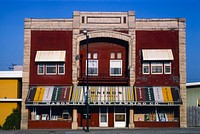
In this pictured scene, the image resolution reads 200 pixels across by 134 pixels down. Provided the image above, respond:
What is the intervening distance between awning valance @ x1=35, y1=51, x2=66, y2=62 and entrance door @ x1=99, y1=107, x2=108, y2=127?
6970 millimetres

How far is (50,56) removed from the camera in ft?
126

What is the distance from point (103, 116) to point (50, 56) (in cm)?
878

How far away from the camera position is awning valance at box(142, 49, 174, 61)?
37656mm

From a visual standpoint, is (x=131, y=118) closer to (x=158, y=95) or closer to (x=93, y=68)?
(x=158, y=95)

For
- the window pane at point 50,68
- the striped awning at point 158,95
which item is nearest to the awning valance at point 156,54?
the striped awning at point 158,95

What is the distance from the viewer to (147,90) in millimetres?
37938

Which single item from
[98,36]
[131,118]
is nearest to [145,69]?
[131,118]

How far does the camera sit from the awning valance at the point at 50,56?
38.0m

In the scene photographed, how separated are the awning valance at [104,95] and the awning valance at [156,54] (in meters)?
3.26

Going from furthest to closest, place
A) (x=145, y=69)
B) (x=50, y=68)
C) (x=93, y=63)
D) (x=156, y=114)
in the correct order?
(x=93, y=63)
(x=50, y=68)
(x=145, y=69)
(x=156, y=114)

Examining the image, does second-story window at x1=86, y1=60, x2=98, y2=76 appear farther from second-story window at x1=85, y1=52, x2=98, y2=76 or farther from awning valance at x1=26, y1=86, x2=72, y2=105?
awning valance at x1=26, y1=86, x2=72, y2=105

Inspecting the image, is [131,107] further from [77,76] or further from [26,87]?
[26,87]

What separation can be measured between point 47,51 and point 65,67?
267cm

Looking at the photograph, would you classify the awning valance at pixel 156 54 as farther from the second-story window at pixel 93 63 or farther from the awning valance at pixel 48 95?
the awning valance at pixel 48 95
